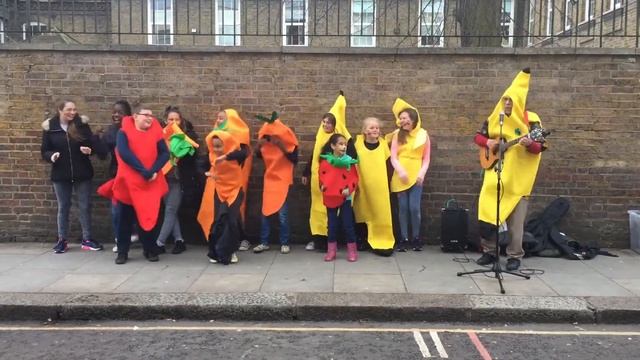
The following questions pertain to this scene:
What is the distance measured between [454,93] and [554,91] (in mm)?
1328

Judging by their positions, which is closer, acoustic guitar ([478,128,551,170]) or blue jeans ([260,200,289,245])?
acoustic guitar ([478,128,551,170])

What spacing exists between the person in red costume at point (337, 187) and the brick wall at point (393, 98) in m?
0.97

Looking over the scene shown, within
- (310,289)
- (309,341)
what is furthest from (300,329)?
(310,289)

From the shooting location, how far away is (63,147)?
7227mm

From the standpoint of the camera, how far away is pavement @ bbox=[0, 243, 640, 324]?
523 centimetres

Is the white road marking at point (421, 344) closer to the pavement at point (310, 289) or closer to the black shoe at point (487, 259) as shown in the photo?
the pavement at point (310, 289)

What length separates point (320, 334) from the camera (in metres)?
4.86

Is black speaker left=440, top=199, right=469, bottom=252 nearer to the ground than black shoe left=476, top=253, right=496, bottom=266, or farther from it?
farther from it

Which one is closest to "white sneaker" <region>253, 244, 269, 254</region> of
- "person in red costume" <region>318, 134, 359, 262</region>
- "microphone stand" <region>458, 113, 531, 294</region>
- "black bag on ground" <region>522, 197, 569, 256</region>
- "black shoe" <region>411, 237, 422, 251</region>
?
"person in red costume" <region>318, 134, 359, 262</region>

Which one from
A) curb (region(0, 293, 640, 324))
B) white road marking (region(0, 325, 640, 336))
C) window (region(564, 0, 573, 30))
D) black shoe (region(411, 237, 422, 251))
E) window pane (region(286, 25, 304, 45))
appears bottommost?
white road marking (region(0, 325, 640, 336))

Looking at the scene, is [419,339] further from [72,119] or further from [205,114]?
[72,119]

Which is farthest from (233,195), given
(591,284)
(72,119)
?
(591,284)

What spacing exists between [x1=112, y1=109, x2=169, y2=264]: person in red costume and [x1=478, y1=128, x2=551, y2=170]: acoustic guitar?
3.79m

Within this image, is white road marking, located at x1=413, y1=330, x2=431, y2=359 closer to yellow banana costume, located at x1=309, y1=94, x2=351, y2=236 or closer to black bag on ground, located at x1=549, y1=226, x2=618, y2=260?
yellow banana costume, located at x1=309, y1=94, x2=351, y2=236
